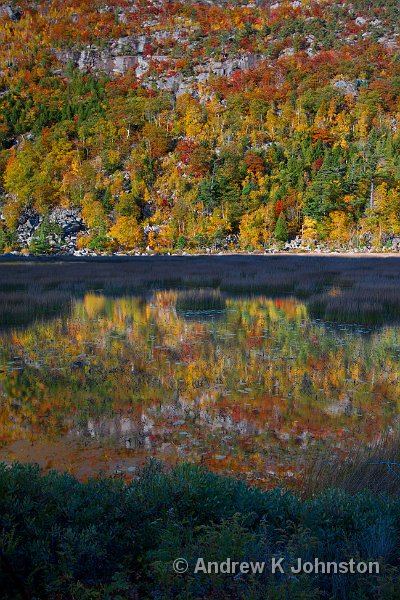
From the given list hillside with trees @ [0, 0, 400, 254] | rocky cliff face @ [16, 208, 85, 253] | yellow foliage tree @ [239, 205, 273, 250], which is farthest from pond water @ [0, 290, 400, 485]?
rocky cliff face @ [16, 208, 85, 253]

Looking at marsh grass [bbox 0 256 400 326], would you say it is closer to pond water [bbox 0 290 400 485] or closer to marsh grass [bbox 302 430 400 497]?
pond water [bbox 0 290 400 485]

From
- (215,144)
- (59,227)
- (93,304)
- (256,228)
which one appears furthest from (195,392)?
(215,144)

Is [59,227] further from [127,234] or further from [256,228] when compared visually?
[256,228]

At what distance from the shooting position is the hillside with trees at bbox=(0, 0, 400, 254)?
256 ft

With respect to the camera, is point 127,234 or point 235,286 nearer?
point 235,286

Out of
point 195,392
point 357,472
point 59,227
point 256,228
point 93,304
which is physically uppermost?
point 256,228

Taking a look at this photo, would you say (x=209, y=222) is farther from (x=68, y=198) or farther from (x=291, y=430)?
(x=291, y=430)

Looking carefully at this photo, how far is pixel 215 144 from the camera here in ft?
337

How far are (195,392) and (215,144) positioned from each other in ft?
321

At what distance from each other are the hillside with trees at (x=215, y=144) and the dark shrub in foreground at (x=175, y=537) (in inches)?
2719

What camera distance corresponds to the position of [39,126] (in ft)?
422

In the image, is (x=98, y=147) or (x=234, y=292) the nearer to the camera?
(x=234, y=292)

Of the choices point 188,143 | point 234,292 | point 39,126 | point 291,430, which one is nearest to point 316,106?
point 188,143

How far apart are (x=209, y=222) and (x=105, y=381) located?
235ft
